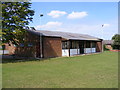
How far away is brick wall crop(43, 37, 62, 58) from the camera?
20469 mm

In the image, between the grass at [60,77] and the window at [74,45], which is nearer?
the grass at [60,77]

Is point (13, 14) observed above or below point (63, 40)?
above

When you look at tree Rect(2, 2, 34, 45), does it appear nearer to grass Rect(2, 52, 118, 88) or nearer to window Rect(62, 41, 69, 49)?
grass Rect(2, 52, 118, 88)

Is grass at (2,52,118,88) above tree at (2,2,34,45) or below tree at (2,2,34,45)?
below

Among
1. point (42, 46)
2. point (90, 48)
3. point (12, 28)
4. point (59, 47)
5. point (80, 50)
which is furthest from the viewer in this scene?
point (90, 48)

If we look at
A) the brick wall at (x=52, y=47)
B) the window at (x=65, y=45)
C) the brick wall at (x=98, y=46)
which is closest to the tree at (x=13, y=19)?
the brick wall at (x=52, y=47)

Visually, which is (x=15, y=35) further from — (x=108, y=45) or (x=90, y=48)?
(x=108, y=45)

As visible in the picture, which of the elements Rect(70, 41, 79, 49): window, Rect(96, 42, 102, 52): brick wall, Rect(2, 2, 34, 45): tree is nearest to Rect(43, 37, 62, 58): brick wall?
Rect(70, 41, 79, 49): window

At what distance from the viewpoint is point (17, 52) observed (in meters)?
23.2

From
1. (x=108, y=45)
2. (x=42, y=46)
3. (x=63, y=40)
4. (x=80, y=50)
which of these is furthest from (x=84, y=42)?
(x=108, y=45)

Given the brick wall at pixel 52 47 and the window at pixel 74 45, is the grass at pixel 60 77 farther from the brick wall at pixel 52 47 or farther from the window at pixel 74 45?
the window at pixel 74 45

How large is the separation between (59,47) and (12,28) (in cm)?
920

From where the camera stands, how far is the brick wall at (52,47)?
67.2ft

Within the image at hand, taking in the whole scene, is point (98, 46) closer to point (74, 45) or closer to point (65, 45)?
point (74, 45)
